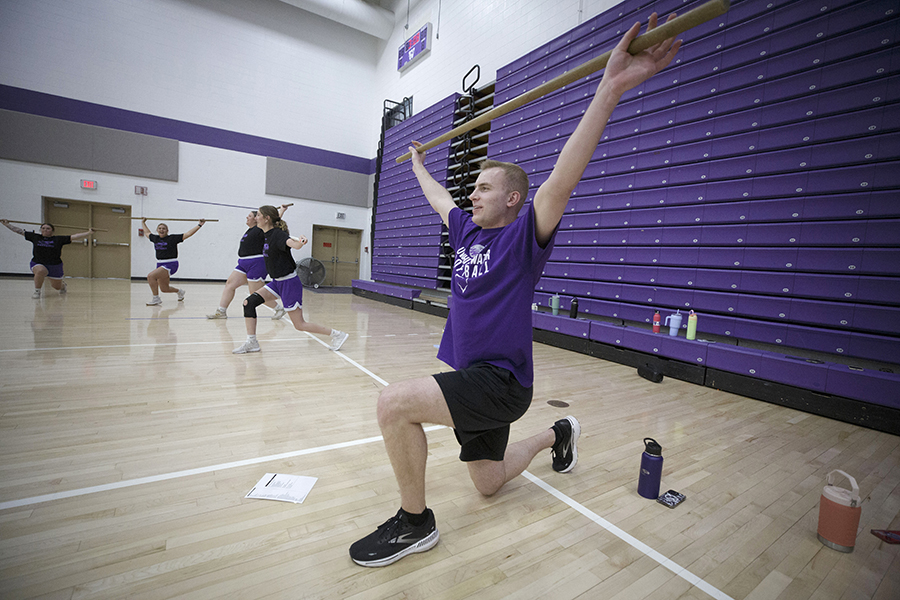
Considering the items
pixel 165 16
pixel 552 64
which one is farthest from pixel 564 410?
pixel 165 16

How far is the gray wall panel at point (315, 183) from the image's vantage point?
12133mm

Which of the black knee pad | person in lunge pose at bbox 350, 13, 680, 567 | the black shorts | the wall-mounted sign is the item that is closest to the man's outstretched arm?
person in lunge pose at bbox 350, 13, 680, 567

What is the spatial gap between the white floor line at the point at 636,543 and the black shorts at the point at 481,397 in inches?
28.3

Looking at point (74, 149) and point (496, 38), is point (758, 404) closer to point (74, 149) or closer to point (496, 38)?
point (496, 38)

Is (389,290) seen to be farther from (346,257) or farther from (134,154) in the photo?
(134,154)

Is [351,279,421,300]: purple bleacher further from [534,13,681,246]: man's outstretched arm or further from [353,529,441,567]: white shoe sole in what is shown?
[534,13,681,246]: man's outstretched arm

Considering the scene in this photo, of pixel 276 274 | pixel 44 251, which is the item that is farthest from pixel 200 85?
pixel 276 274

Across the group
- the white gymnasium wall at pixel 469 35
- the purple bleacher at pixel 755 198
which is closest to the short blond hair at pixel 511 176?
the purple bleacher at pixel 755 198

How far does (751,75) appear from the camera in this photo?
4164mm

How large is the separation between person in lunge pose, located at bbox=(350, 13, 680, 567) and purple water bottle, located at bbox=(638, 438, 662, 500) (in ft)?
2.53

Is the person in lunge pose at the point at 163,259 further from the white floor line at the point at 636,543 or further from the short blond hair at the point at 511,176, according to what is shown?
the white floor line at the point at 636,543

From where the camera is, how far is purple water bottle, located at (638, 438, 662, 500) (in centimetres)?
188

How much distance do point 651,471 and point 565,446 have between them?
413mm

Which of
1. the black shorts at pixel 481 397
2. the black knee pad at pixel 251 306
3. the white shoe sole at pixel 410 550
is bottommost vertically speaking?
the white shoe sole at pixel 410 550
